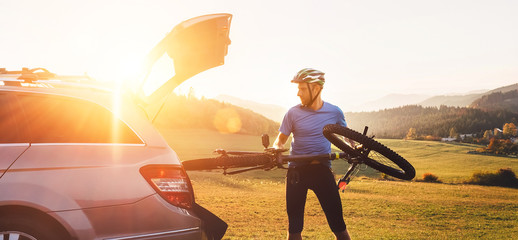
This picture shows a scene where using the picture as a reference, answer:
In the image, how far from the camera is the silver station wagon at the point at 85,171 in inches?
123

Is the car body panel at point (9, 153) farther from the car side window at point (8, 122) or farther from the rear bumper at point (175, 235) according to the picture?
the rear bumper at point (175, 235)

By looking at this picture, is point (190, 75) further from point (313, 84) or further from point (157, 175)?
point (157, 175)

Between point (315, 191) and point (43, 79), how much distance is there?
2.95m

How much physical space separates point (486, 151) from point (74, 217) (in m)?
159

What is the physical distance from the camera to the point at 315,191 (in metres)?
4.74

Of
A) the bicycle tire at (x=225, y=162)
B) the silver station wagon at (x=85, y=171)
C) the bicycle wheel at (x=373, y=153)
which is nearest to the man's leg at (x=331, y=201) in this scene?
the bicycle wheel at (x=373, y=153)

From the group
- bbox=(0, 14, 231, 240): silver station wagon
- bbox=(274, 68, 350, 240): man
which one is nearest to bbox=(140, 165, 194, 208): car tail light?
bbox=(0, 14, 231, 240): silver station wagon

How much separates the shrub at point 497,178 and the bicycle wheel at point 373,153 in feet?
265

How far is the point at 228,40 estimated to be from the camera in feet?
16.4

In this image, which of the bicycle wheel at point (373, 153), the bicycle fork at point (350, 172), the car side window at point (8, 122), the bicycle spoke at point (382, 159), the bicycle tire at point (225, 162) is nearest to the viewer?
the car side window at point (8, 122)

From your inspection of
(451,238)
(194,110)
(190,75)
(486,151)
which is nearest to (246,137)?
(194,110)

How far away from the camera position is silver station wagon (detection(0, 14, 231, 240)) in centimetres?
313

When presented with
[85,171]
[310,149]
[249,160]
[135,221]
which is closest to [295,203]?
[310,149]

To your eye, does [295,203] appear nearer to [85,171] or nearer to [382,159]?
[382,159]
